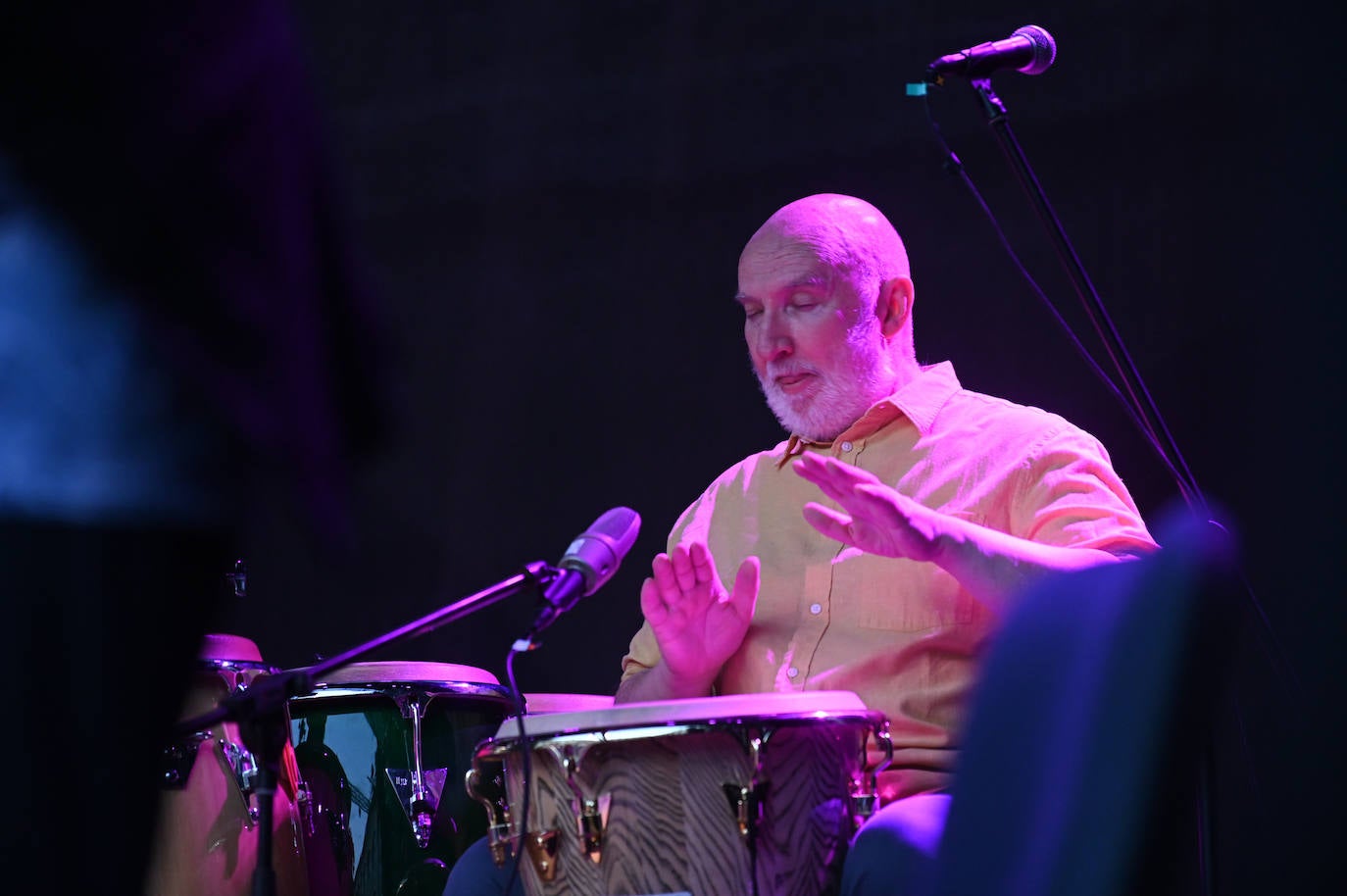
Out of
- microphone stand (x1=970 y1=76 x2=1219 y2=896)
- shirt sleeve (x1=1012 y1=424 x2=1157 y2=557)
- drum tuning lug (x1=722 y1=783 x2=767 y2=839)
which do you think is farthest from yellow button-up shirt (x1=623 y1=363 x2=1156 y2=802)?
drum tuning lug (x1=722 y1=783 x2=767 y2=839)

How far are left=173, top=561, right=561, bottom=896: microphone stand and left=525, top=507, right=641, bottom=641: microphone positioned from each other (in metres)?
0.02

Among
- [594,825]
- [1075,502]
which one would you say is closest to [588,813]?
[594,825]

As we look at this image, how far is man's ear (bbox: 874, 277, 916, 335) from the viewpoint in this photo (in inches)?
105

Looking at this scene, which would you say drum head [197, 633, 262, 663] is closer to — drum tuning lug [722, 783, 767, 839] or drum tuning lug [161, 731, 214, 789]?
drum tuning lug [161, 731, 214, 789]

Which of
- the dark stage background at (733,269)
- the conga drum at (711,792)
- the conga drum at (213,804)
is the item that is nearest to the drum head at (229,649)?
the conga drum at (213,804)

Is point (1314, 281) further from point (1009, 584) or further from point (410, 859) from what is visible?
point (410, 859)

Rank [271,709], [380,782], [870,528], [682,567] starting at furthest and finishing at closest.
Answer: [380,782], [682,567], [870,528], [271,709]

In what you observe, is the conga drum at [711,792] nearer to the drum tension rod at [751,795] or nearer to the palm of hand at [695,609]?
the drum tension rod at [751,795]

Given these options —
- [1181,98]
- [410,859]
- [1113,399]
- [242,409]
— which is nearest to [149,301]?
[242,409]

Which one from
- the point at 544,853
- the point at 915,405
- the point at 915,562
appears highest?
the point at 915,405

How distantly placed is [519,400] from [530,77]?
1009 mm

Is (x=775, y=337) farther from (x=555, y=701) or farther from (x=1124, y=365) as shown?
(x=555, y=701)

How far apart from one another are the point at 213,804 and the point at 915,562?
1511 mm

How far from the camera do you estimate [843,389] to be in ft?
8.50
